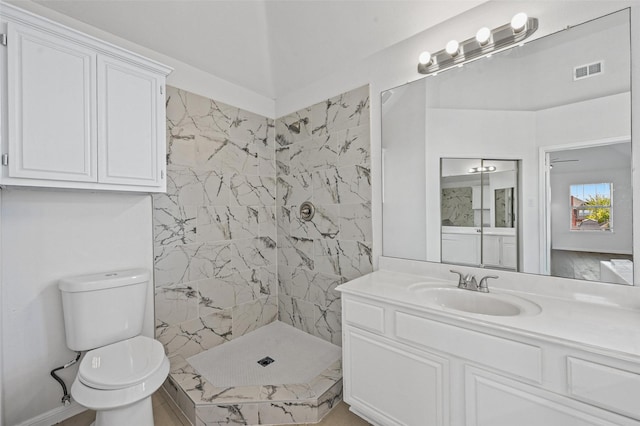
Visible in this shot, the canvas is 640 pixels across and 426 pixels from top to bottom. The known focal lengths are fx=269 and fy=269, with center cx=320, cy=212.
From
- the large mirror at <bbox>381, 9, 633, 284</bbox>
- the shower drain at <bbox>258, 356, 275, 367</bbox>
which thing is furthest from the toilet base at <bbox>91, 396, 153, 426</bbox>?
the large mirror at <bbox>381, 9, 633, 284</bbox>

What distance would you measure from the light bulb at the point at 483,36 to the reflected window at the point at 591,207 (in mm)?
980

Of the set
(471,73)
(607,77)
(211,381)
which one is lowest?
(211,381)

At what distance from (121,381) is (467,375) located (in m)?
1.67

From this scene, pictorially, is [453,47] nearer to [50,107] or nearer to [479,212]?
[479,212]

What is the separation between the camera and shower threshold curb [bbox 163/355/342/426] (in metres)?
1.66

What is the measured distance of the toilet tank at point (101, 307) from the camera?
5.17 ft

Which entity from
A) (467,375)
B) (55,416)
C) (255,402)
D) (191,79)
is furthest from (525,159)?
(55,416)

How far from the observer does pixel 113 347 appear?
161 cm

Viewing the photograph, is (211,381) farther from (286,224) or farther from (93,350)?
(286,224)

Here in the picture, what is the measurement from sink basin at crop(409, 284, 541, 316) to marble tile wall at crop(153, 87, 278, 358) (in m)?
1.69

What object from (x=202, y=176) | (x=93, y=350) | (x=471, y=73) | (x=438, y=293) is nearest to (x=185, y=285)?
(x=93, y=350)

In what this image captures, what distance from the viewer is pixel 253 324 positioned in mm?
2736

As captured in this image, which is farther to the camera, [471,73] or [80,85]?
[471,73]

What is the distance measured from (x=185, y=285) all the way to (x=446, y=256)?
2068 millimetres
